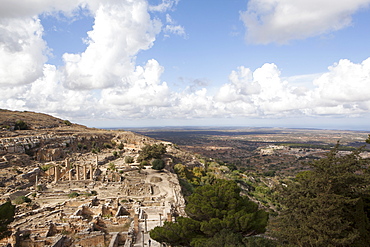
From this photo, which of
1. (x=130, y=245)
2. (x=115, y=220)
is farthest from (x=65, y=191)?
(x=130, y=245)

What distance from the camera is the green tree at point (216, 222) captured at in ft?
33.7

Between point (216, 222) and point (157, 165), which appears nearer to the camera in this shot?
point (216, 222)

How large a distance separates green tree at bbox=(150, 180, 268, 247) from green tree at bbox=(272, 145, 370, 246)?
1.49 meters

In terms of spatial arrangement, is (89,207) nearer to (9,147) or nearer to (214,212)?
(214,212)

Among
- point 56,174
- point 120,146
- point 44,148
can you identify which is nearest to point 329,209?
point 56,174

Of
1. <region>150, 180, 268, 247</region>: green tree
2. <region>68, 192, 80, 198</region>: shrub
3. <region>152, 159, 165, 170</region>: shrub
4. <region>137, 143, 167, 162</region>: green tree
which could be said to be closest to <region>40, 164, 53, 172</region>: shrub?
<region>68, 192, 80, 198</region>: shrub

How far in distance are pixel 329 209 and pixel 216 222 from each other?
15.1ft

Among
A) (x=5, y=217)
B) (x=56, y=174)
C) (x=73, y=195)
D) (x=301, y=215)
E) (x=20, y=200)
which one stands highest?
(x=5, y=217)

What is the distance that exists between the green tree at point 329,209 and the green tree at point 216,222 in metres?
1.49

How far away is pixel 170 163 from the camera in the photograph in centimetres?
3859

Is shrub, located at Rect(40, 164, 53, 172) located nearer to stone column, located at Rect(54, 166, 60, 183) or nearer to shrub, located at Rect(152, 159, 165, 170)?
stone column, located at Rect(54, 166, 60, 183)

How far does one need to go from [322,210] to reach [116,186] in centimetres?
2205

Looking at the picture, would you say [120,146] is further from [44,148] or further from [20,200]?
[20,200]

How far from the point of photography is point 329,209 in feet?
29.7
